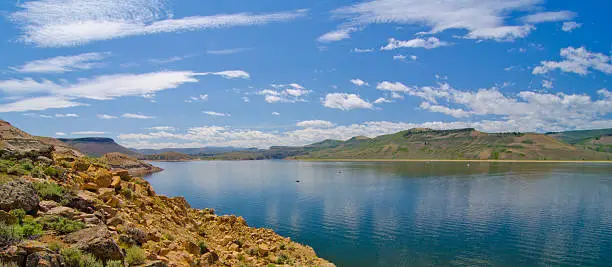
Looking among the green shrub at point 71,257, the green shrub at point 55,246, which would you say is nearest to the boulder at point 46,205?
the green shrub at point 55,246

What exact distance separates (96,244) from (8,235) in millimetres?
2459

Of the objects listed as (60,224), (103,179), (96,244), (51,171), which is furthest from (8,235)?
(103,179)

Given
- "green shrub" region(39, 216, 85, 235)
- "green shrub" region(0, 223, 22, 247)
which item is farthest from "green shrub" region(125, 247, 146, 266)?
"green shrub" region(0, 223, 22, 247)

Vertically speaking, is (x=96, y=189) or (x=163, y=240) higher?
(x=96, y=189)

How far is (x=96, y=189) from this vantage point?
731 inches

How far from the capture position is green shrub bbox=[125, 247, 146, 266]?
12608 mm

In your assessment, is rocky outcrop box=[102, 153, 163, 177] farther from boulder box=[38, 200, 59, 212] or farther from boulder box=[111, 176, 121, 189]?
boulder box=[38, 200, 59, 212]

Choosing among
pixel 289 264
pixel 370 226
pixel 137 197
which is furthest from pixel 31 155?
pixel 370 226

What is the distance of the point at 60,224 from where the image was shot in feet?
41.4

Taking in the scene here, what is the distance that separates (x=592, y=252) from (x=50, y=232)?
53212mm

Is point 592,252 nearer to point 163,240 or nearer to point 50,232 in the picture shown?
point 163,240

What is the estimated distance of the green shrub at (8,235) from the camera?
10500 mm

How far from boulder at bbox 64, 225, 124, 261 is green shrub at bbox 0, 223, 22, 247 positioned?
5.02 ft

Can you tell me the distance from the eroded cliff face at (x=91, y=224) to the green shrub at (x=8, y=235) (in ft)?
0.10
